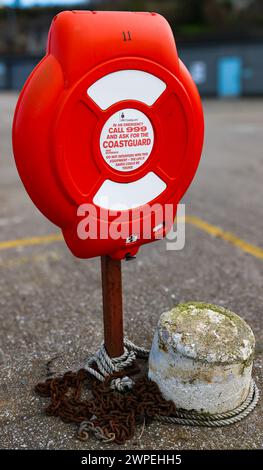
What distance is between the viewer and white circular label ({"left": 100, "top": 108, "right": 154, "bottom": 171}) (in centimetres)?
207

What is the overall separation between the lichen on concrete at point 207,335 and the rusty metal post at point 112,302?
0.25m

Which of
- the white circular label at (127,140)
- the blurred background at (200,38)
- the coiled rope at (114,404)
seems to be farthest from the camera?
the blurred background at (200,38)

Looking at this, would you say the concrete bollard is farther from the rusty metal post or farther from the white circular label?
the white circular label

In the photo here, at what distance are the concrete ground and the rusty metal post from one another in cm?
40

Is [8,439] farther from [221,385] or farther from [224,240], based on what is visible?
[224,240]

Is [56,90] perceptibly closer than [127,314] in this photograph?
Yes

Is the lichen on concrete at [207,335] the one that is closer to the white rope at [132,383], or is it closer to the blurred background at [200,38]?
the white rope at [132,383]

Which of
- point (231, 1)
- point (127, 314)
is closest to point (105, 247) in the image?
point (127, 314)

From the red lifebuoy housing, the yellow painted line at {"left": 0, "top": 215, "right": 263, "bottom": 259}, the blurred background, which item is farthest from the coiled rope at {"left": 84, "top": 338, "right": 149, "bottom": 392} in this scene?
the blurred background

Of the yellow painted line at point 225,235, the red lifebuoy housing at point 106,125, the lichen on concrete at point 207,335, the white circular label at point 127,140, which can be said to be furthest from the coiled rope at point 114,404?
the yellow painted line at point 225,235

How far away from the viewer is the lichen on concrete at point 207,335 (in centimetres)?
214

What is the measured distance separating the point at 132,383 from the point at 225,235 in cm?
273

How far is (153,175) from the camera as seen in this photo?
224 cm
